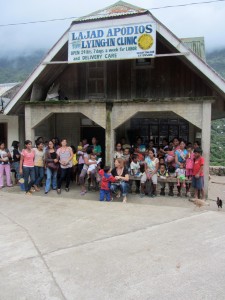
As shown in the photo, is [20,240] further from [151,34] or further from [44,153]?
[151,34]

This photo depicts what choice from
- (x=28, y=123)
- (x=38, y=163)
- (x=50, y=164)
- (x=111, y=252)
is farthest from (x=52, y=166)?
(x=111, y=252)

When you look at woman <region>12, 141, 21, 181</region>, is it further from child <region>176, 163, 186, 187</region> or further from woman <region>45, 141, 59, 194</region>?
child <region>176, 163, 186, 187</region>

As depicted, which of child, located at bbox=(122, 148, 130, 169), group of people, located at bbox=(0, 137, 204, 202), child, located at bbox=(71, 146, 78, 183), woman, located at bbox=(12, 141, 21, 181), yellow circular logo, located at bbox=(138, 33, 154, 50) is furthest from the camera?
woman, located at bbox=(12, 141, 21, 181)

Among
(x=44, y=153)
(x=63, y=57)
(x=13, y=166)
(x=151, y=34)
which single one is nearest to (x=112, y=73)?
(x=63, y=57)

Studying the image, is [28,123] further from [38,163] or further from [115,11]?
[115,11]

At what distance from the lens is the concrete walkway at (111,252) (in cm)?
365

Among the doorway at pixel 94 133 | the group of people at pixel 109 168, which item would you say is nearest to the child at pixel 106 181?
the group of people at pixel 109 168

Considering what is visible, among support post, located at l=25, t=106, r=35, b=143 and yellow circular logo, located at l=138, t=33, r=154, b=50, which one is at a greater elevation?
yellow circular logo, located at l=138, t=33, r=154, b=50

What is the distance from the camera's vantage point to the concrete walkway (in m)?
3.65

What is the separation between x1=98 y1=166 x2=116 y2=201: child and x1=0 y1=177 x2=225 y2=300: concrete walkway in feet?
2.02

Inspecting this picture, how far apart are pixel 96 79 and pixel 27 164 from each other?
3907 millimetres

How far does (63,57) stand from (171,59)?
138 inches

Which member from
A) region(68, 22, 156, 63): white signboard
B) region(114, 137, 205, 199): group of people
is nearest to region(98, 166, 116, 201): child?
region(114, 137, 205, 199): group of people

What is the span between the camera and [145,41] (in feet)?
28.3
